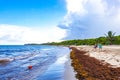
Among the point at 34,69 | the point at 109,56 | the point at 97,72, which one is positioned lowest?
the point at 34,69

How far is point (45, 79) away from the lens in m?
18.7

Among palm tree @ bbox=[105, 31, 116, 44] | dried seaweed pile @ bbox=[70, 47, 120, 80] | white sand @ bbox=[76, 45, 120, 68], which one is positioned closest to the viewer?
dried seaweed pile @ bbox=[70, 47, 120, 80]

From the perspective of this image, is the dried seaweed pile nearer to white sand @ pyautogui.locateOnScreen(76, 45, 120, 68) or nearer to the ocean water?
the ocean water

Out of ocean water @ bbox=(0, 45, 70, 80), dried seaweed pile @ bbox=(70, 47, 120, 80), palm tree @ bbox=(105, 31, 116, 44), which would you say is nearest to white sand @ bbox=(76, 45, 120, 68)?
dried seaweed pile @ bbox=(70, 47, 120, 80)

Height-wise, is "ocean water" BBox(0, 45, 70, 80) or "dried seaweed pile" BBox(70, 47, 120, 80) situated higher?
"dried seaweed pile" BBox(70, 47, 120, 80)

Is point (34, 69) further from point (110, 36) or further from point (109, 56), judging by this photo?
point (110, 36)

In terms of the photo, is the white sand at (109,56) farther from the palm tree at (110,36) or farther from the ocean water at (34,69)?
the palm tree at (110,36)

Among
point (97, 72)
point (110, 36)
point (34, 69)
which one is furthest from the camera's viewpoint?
point (110, 36)

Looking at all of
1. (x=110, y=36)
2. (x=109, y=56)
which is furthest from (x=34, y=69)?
(x=110, y=36)

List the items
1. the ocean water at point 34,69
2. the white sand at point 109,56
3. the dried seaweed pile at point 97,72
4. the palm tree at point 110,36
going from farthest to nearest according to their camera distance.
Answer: the palm tree at point 110,36
the white sand at point 109,56
the ocean water at point 34,69
the dried seaweed pile at point 97,72

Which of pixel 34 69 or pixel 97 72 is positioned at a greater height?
pixel 97 72

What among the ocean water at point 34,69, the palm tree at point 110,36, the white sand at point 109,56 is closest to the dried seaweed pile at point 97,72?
the ocean water at point 34,69

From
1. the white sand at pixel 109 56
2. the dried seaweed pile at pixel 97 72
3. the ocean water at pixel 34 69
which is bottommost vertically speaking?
the ocean water at pixel 34 69

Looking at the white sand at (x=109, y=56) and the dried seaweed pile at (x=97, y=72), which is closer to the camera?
the dried seaweed pile at (x=97, y=72)
